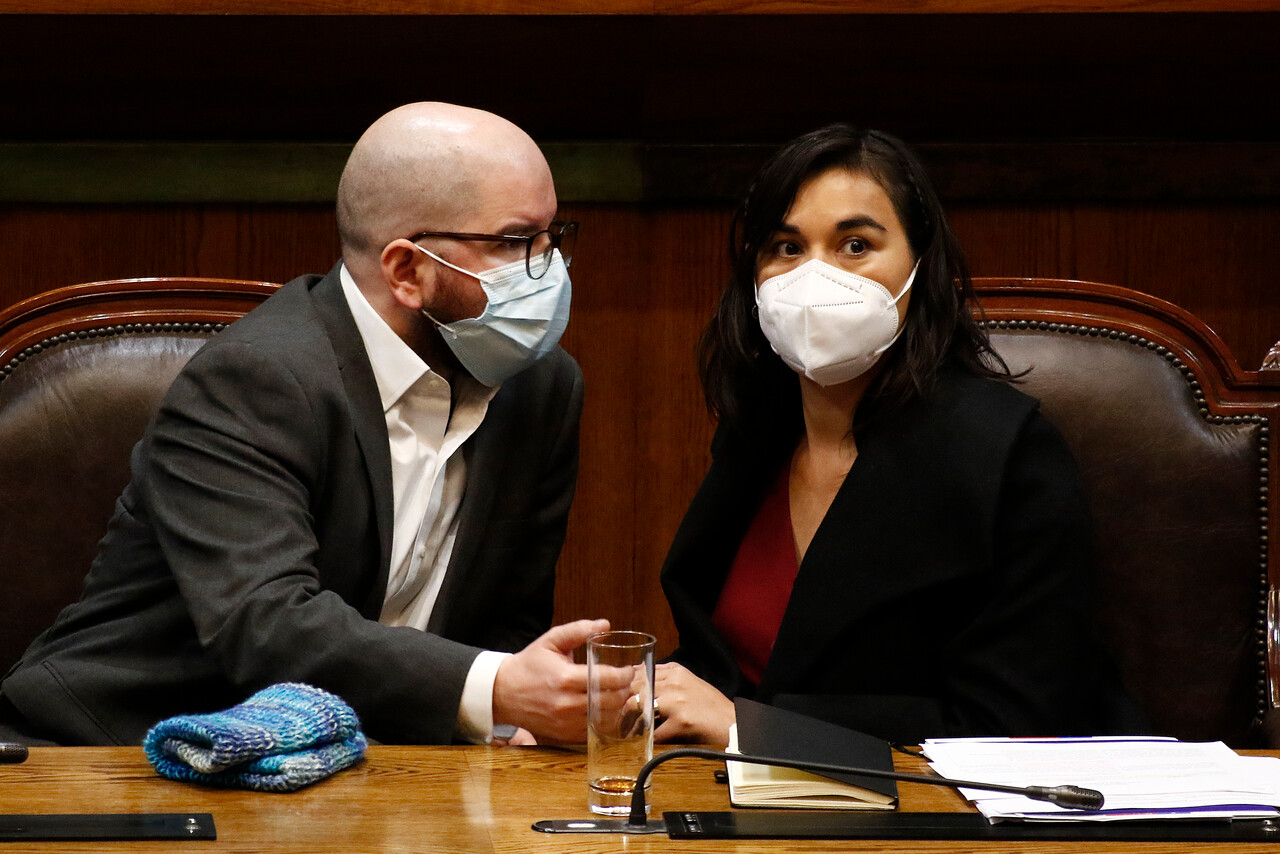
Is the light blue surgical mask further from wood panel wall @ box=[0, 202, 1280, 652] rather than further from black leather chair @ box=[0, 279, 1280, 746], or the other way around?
wood panel wall @ box=[0, 202, 1280, 652]

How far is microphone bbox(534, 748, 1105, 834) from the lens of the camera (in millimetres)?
1155

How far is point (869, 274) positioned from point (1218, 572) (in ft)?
2.23

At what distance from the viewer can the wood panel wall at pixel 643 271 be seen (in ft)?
8.82

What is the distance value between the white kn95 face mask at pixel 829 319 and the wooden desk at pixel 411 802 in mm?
623

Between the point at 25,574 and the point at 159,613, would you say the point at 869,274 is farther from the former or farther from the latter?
the point at 25,574

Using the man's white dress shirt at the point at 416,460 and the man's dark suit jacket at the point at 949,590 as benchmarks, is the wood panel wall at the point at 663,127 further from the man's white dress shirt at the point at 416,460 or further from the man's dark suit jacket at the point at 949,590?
the man's dark suit jacket at the point at 949,590

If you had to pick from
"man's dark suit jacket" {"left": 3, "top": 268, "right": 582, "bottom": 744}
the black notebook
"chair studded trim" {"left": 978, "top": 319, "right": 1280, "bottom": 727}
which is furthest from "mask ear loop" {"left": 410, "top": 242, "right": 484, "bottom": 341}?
"chair studded trim" {"left": 978, "top": 319, "right": 1280, "bottom": 727}

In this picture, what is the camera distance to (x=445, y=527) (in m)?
1.97

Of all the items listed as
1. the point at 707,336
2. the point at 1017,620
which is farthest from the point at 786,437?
the point at 1017,620

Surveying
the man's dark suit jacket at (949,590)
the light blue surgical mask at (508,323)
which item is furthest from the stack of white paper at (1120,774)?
the light blue surgical mask at (508,323)

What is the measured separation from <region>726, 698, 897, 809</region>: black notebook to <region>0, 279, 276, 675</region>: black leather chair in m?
1.18

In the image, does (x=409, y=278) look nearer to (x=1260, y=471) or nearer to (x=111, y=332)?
(x=111, y=332)

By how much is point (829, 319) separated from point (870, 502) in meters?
0.25

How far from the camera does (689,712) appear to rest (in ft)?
5.37
